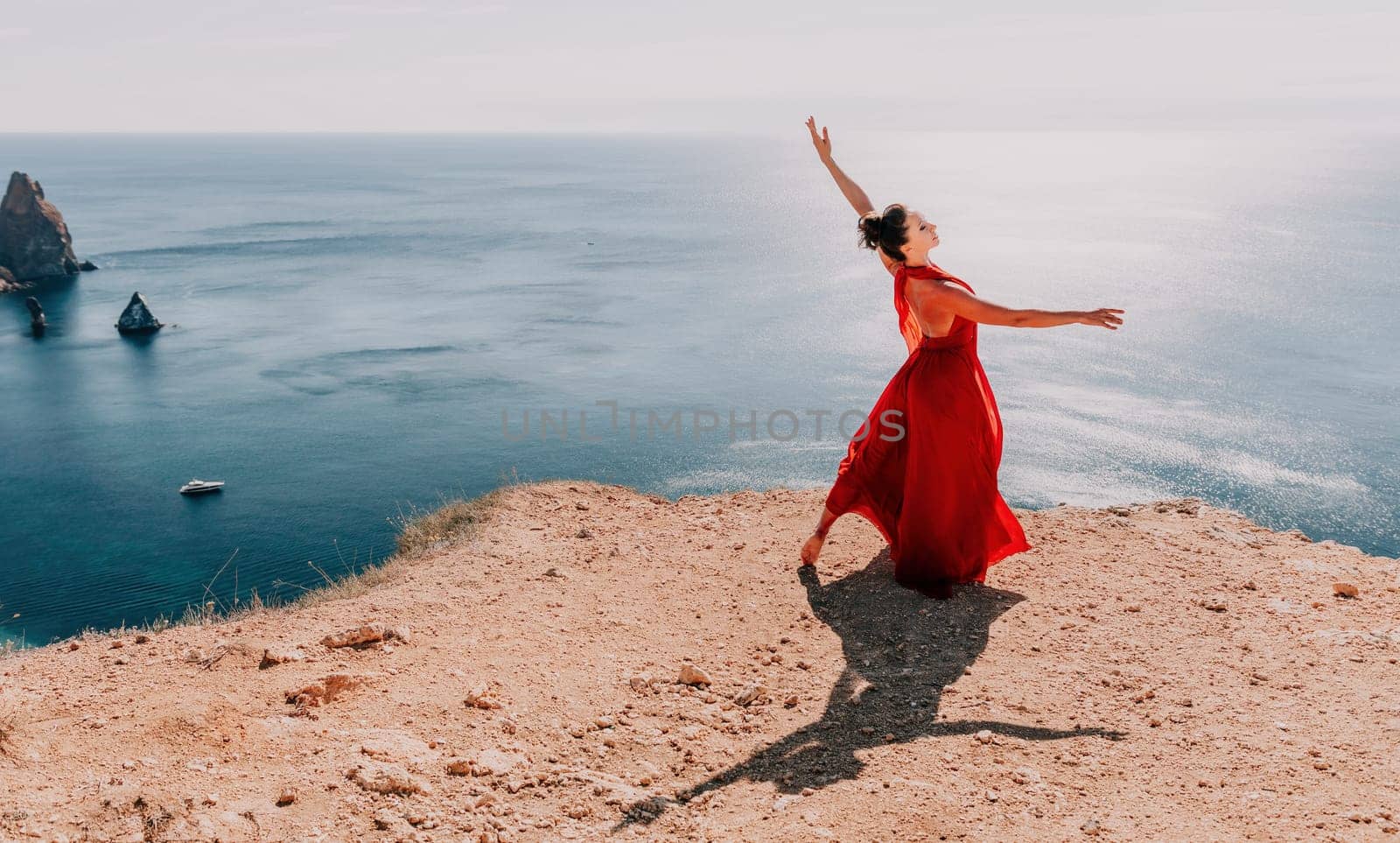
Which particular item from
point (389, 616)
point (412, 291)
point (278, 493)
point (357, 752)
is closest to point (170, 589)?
point (278, 493)

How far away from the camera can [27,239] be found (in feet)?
247

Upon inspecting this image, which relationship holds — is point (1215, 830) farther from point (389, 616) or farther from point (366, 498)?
point (366, 498)

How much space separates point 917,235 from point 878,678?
2.79 metres

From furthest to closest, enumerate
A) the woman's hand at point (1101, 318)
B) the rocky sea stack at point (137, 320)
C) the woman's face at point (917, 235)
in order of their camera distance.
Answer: the rocky sea stack at point (137, 320) < the woman's face at point (917, 235) < the woman's hand at point (1101, 318)

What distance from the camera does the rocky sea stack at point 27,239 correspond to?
74.2 m

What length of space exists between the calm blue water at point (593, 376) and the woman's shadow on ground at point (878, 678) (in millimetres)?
10969

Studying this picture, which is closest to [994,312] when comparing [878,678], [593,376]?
[878,678]

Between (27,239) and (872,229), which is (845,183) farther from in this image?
(27,239)

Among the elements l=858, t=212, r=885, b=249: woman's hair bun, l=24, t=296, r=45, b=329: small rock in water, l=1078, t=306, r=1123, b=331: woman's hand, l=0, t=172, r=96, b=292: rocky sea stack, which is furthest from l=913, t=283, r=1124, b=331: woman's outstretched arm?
l=0, t=172, r=96, b=292: rocky sea stack

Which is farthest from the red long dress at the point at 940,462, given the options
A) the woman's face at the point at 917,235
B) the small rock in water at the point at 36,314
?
the small rock in water at the point at 36,314

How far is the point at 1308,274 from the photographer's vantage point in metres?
65.1

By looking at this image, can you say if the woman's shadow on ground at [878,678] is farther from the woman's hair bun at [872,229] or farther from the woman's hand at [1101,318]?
the woman's hair bun at [872,229]

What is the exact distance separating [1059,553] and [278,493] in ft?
102

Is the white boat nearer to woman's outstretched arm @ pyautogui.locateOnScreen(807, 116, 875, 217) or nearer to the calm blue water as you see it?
the calm blue water
